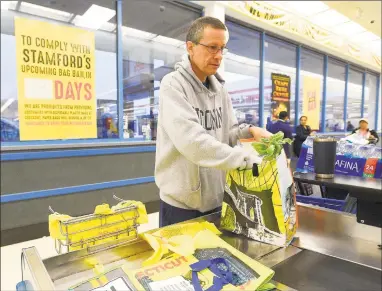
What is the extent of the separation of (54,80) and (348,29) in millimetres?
7354

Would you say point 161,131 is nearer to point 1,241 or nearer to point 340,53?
point 1,241

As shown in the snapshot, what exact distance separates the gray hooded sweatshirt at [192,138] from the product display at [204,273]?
0.95 feet

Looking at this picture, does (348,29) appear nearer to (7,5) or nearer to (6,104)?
(7,5)

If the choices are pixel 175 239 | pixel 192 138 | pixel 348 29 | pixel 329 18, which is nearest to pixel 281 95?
pixel 192 138

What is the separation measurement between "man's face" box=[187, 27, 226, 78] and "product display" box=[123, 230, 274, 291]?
2.25 feet

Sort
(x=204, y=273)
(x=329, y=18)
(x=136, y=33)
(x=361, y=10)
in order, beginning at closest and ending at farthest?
(x=204, y=273)
(x=136, y=33)
(x=361, y=10)
(x=329, y=18)

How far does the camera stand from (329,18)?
21.4 feet

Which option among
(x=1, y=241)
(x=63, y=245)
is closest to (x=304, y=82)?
(x=63, y=245)

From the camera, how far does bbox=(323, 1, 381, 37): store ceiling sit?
5.58 metres

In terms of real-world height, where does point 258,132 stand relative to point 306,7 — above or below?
below

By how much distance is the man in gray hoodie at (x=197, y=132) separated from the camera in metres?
0.99

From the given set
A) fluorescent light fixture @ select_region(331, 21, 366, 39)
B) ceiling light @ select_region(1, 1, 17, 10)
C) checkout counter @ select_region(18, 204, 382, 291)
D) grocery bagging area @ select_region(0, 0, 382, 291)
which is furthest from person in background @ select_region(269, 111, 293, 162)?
fluorescent light fixture @ select_region(331, 21, 366, 39)

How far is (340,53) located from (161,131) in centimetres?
708

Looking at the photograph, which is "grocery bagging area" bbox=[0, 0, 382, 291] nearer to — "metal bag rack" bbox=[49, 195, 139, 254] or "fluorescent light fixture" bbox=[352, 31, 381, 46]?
"metal bag rack" bbox=[49, 195, 139, 254]
